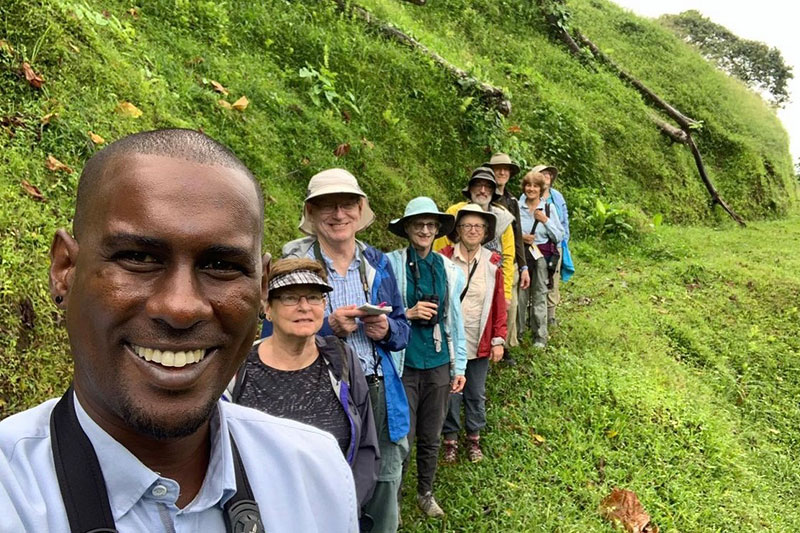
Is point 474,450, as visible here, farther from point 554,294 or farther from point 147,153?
point 147,153

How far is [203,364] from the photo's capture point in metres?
1.09

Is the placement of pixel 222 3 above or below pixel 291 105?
above

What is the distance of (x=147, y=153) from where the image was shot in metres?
1.10

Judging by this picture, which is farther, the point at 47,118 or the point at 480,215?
the point at 480,215

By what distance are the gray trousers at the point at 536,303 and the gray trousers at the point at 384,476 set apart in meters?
3.33

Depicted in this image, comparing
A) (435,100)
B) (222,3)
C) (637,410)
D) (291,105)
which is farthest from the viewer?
(435,100)

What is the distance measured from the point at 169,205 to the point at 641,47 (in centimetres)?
1801

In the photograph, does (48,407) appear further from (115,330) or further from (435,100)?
(435,100)

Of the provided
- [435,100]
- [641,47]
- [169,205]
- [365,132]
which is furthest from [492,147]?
[641,47]

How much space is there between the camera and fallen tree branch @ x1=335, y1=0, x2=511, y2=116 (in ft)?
29.7

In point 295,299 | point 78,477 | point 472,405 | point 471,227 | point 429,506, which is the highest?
point 78,477

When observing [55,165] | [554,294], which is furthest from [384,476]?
[554,294]

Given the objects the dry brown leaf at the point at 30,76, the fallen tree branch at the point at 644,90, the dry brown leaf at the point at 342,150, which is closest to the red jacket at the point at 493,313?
the dry brown leaf at the point at 342,150

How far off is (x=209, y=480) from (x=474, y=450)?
161 inches
